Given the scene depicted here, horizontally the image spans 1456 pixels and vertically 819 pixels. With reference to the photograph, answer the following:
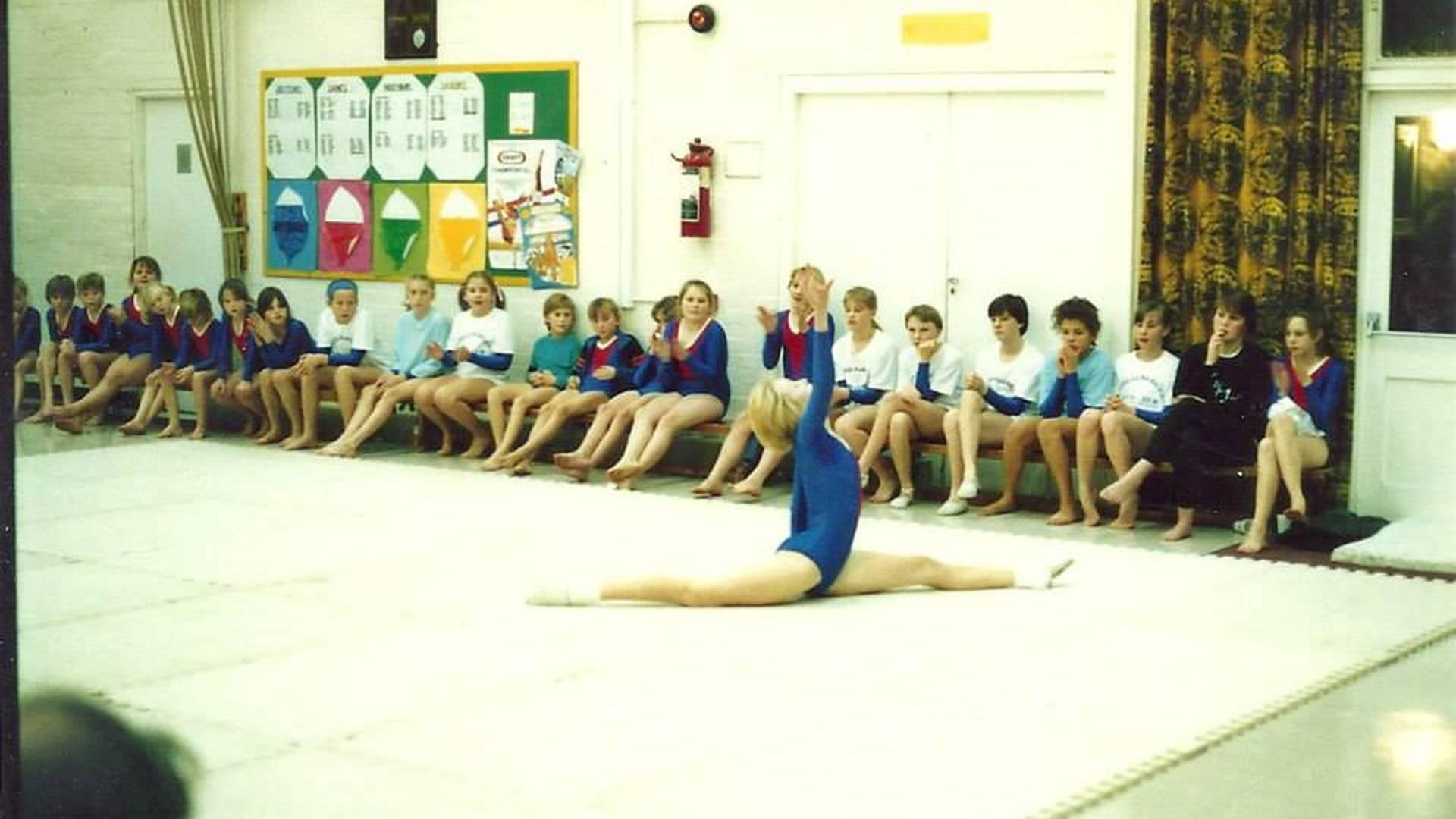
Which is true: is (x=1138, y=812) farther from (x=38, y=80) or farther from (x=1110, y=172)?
(x=38, y=80)

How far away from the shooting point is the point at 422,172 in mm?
13570

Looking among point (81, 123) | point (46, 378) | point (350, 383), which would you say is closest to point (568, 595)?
point (350, 383)

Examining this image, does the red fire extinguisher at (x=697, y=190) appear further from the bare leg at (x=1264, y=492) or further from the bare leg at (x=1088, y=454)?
the bare leg at (x=1264, y=492)

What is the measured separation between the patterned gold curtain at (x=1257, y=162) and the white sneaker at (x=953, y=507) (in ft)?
4.97

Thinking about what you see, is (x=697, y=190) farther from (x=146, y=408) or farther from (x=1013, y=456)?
(x=146, y=408)

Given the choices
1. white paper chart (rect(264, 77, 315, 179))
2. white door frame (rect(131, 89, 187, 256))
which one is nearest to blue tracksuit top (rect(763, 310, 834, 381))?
white paper chart (rect(264, 77, 315, 179))

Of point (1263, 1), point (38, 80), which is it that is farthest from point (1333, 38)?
point (38, 80)

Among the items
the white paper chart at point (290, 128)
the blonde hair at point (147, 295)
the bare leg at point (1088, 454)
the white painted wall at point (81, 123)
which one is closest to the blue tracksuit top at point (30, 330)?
the blonde hair at point (147, 295)

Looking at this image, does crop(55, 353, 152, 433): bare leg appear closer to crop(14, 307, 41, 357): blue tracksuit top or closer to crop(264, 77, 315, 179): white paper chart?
crop(14, 307, 41, 357): blue tracksuit top

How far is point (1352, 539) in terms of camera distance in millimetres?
9227

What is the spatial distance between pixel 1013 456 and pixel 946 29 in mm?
2706

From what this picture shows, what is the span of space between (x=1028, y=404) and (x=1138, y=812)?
19.1 ft

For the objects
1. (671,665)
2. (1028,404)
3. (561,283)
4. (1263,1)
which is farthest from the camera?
(561,283)

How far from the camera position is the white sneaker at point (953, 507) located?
10.3 m
